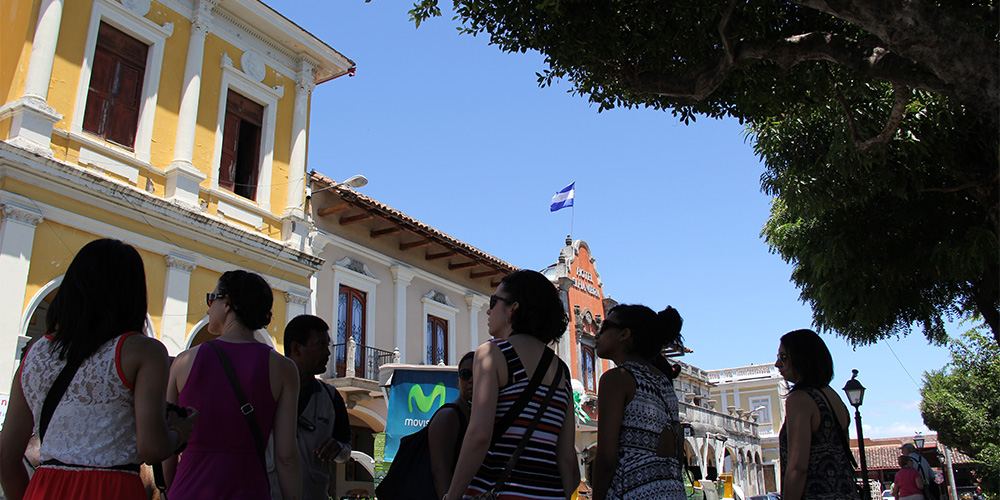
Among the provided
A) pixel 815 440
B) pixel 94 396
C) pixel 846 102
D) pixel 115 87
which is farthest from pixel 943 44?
pixel 115 87

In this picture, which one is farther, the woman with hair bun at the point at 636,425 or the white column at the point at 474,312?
the white column at the point at 474,312

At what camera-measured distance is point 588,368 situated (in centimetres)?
2616

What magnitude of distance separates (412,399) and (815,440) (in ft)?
21.6

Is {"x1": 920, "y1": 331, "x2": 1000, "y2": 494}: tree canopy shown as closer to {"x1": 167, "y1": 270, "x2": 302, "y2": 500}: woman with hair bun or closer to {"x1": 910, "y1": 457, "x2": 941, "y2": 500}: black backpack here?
{"x1": 910, "y1": 457, "x2": 941, "y2": 500}: black backpack

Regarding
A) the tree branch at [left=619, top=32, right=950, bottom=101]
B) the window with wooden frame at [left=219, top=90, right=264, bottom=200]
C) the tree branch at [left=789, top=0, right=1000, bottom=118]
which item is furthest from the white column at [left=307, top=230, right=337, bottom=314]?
the tree branch at [left=789, top=0, right=1000, bottom=118]

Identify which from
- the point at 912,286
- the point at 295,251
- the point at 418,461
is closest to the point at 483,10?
the point at 418,461

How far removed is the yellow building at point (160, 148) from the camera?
10766mm

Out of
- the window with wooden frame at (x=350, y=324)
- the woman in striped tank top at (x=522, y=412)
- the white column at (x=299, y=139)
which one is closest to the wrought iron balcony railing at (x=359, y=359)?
the window with wooden frame at (x=350, y=324)

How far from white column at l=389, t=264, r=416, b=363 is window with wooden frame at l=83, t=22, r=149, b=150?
291 inches

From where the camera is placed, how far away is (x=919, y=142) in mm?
9320

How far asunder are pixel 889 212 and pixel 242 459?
39.5 feet

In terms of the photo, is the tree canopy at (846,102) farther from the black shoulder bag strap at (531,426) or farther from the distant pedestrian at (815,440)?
the black shoulder bag strap at (531,426)

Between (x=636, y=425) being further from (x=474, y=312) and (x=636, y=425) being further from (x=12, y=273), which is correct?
(x=474, y=312)

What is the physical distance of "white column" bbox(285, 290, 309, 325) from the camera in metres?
14.2
